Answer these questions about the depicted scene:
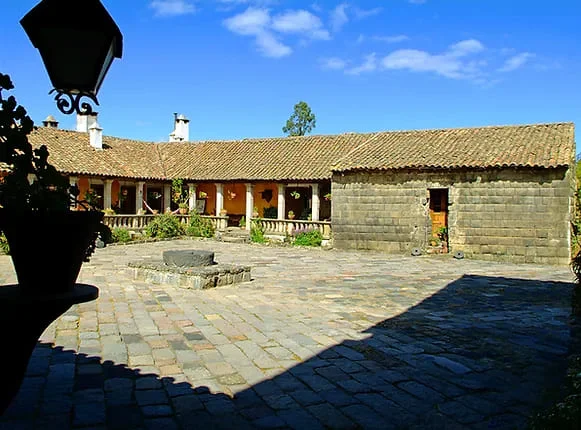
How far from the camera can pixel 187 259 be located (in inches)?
436

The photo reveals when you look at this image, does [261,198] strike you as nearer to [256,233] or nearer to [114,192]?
[256,233]

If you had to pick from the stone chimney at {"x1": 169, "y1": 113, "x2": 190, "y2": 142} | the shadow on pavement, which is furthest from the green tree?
the shadow on pavement

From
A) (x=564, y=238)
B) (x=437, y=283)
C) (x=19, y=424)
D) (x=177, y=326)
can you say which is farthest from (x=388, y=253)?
(x=19, y=424)

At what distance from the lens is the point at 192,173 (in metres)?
26.2

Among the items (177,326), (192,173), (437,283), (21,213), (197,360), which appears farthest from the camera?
(192,173)

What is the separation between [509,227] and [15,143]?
1787 cm

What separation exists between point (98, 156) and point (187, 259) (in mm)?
15483

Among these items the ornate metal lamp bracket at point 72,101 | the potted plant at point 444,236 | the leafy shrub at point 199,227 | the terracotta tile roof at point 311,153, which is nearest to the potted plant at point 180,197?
the terracotta tile roof at point 311,153

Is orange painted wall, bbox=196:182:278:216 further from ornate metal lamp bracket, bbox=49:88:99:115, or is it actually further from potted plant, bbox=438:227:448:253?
ornate metal lamp bracket, bbox=49:88:99:115

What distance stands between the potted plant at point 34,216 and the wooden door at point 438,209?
18.4 m

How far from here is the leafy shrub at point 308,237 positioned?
21.5 metres

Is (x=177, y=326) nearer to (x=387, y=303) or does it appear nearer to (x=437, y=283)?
(x=387, y=303)

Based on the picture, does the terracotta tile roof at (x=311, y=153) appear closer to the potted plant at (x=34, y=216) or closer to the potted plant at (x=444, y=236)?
the potted plant at (x=444, y=236)

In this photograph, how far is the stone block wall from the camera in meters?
17.0
